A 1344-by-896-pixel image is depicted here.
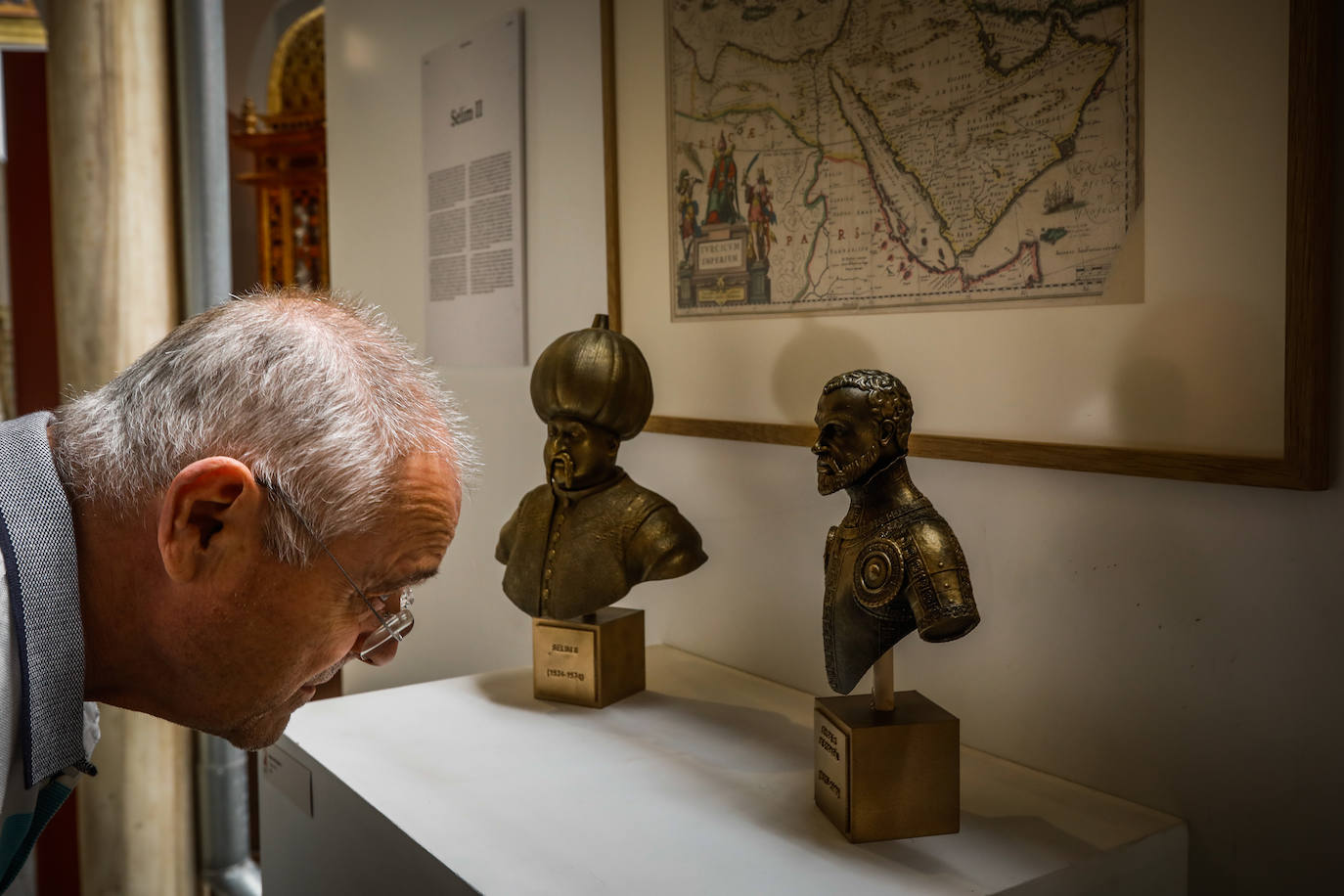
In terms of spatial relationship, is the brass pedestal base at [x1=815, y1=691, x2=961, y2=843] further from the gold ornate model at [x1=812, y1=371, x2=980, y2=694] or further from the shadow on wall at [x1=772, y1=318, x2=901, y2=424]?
the shadow on wall at [x1=772, y1=318, x2=901, y2=424]

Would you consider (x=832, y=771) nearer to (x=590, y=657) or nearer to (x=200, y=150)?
(x=590, y=657)

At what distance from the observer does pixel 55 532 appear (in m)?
1.18

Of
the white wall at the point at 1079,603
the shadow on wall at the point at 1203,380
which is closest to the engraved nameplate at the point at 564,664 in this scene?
the white wall at the point at 1079,603

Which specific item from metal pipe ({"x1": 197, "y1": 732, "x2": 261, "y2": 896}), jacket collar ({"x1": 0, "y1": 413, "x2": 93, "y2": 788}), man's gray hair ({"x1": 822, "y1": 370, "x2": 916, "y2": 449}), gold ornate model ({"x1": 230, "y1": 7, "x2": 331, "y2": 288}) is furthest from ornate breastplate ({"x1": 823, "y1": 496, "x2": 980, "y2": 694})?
gold ornate model ({"x1": 230, "y1": 7, "x2": 331, "y2": 288})

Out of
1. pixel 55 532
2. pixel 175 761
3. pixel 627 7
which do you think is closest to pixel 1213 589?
pixel 55 532

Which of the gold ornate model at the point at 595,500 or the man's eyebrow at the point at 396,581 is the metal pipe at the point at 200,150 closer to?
the gold ornate model at the point at 595,500

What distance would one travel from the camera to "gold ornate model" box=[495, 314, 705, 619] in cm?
198

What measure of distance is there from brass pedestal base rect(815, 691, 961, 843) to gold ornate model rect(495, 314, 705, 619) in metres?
0.59

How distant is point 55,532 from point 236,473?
0.20m

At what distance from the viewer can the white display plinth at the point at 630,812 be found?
54.6 inches

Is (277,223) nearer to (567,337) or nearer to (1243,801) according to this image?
(567,337)

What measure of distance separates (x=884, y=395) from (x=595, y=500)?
71 cm

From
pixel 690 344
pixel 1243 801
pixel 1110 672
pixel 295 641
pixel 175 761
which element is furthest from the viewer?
pixel 175 761

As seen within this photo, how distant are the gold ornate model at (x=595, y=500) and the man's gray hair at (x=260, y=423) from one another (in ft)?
2.15
